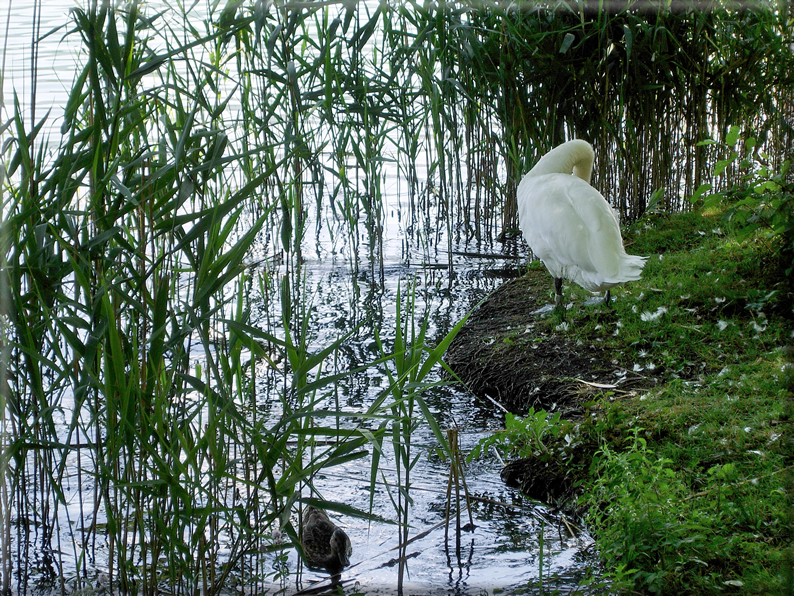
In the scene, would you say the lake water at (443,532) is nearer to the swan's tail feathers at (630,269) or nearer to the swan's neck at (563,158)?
the swan's tail feathers at (630,269)

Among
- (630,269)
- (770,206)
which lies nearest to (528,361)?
(630,269)

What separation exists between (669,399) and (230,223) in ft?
6.41

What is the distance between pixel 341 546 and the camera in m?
2.24

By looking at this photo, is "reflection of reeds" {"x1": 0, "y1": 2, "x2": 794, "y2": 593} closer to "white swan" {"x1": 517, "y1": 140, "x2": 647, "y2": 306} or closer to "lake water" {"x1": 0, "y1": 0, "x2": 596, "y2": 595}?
"lake water" {"x1": 0, "y1": 0, "x2": 596, "y2": 595}

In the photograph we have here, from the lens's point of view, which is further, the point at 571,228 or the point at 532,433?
the point at 571,228

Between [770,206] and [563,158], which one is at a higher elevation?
[563,158]

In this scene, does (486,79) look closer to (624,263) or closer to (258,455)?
(624,263)

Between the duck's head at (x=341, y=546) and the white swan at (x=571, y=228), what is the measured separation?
191cm

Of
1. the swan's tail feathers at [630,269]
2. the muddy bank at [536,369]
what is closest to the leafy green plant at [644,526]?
the muddy bank at [536,369]

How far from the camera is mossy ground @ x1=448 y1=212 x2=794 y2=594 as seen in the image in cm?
189

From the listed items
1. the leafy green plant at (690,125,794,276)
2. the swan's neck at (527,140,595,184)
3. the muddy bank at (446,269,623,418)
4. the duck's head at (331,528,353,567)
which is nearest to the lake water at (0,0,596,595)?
the duck's head at (331,528,353,567)

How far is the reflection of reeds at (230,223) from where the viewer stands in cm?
172

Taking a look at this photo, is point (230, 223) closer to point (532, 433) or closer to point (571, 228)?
point (532, 433)

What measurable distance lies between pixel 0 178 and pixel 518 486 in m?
2.01
